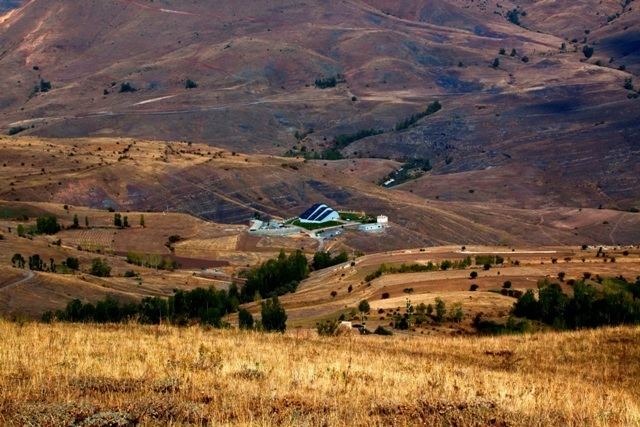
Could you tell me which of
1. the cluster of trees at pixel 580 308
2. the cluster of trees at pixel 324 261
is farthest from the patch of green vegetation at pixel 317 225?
the cluster of trees at pixel 580 308

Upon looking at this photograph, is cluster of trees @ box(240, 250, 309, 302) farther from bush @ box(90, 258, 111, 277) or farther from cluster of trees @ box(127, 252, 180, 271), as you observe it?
cluster of trees @ box(127, 252, 180, 271)

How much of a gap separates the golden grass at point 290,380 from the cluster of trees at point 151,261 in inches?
3823

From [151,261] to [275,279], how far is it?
2576 cm

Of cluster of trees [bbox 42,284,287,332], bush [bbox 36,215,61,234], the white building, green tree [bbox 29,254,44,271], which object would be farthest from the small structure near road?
green tree [bbox 29,254,44,271]

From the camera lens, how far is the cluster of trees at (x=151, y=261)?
117m

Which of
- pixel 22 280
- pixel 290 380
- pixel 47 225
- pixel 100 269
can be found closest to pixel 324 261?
pixel 100 269

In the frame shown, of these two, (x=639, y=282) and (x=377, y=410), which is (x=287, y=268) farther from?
(x=377, y=410)

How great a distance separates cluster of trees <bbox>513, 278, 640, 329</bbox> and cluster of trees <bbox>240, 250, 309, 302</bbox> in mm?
40081

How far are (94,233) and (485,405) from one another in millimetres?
127830

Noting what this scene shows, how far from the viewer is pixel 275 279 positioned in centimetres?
10238

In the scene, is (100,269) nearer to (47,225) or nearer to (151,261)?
(151,261)

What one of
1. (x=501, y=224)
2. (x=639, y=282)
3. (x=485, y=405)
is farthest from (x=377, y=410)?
(x=501, y=224)

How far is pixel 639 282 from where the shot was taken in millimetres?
73438

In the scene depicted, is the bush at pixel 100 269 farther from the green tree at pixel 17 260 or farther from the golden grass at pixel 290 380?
the golden grass at pixel 290 380
